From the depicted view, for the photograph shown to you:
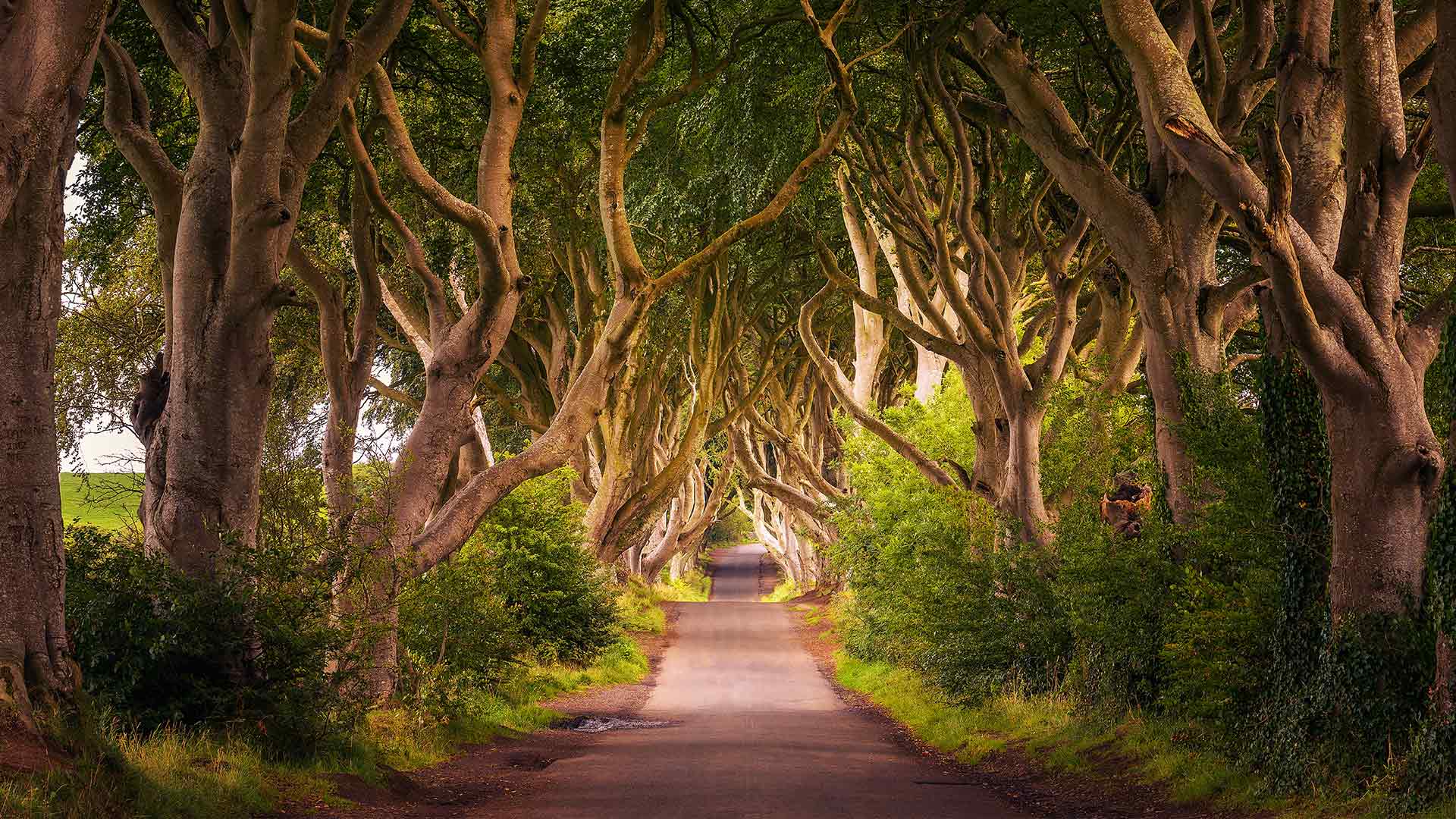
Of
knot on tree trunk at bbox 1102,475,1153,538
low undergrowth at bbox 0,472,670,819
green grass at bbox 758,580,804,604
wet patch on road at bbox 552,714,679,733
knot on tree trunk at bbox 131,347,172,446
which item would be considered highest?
knot on tree trunk at bbox 131,347,172,446

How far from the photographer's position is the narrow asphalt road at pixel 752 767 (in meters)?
9.73

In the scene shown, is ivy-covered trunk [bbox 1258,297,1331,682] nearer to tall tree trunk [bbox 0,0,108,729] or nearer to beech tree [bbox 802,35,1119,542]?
beech tree [bbox 802,35,1119,542]

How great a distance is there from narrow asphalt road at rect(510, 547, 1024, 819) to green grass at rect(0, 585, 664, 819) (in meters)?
1.50

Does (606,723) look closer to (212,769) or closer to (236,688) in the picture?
(236,688)

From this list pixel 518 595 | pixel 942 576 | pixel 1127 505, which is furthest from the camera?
pixel 518 595

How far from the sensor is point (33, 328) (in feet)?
23.9

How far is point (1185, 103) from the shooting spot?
928 centimetres

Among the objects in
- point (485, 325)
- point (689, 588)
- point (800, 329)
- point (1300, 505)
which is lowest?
point (689, 588)

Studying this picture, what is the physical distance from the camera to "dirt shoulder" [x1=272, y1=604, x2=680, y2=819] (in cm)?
958

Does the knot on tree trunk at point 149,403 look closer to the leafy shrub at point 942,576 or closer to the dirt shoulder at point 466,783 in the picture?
the dirt shoulder at point 466,783

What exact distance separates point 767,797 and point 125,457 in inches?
270

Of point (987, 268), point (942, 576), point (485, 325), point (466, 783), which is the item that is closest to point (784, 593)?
point (942, 576)

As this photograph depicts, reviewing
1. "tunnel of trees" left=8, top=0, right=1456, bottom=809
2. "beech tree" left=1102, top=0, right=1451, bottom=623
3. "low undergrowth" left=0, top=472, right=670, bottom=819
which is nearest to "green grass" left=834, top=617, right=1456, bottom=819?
"tunnel of trees" left=8, top=0, right=1456, bottom=809

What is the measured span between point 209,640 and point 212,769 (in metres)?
1.25
